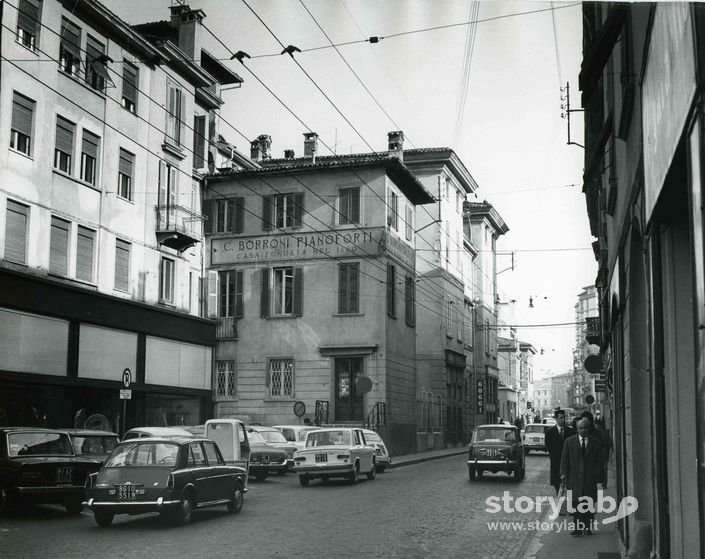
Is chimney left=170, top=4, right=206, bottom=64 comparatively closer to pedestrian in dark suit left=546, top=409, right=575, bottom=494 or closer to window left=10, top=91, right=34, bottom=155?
window left=10, top=91, right=34, bottom=155

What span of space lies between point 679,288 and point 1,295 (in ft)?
43.4

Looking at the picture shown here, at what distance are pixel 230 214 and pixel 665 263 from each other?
3115cm

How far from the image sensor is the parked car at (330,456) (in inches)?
857

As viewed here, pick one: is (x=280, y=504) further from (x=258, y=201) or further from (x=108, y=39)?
(x=258, y=201)

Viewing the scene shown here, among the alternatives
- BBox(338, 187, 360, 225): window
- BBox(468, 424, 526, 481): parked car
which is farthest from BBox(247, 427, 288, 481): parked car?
BBox(338, 187, 360, 225): window

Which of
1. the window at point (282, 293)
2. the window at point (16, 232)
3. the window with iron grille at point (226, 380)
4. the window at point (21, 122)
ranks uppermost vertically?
the window at point (21, 122)

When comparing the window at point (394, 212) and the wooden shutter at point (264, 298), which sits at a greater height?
the window at point (394, 212)

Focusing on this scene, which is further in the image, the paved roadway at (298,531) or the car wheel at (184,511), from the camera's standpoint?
the car wheel at (184,511)

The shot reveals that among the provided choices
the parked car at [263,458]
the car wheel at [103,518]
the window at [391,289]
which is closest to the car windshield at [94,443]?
the car wheel at [103,518]

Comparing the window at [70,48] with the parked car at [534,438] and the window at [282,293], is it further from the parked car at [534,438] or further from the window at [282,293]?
the parked car at [534,438]

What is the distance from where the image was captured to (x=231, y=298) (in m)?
33.6

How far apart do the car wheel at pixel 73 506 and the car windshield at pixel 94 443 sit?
1.27m

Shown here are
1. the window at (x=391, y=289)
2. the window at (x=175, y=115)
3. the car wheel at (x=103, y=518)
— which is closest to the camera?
the car wheel at (x=103, y=518)

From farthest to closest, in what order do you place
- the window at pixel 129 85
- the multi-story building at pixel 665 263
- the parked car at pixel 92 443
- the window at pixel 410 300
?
the window at pixel 410 300 → the window at pixel 129 85 → the parked car at pixel 92 443 → the multi-story building at pixel 665 263
